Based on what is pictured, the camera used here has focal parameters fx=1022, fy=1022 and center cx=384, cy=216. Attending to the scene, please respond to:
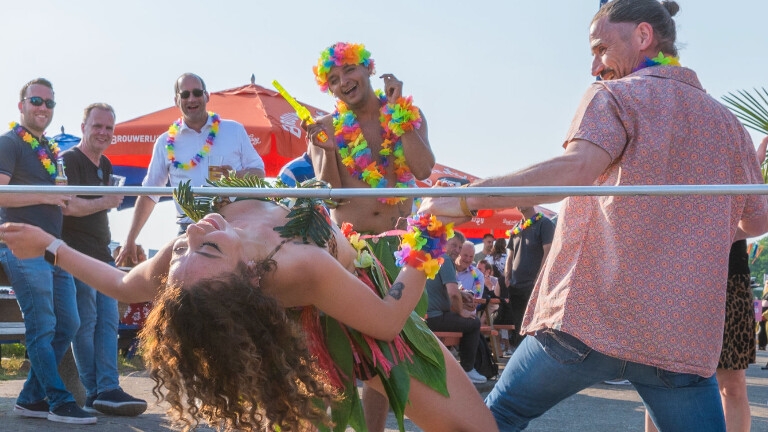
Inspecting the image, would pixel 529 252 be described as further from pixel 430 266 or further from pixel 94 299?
pixel 430 266

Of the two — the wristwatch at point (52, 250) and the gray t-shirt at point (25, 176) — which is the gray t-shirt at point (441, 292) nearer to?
the gray t-shirt at point (25, 176)

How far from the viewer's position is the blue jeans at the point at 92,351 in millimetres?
5910

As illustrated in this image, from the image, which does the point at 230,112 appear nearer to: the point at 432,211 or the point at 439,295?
the point at 439,295

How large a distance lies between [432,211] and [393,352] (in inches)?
22.3

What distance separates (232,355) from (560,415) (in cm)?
473

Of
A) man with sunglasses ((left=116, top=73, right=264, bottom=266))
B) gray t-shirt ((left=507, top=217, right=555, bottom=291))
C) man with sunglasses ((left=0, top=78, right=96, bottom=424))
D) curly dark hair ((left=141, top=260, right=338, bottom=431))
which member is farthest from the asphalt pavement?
curly dark hair ((left=141, top=260, right=338, bottom=431))

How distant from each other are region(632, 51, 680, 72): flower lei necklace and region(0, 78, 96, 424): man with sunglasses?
11.2ft

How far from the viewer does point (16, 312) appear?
25.1ft

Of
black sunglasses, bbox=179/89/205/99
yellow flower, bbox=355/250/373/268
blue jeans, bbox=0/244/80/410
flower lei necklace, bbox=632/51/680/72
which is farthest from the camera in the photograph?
black sunglasses, bbox=179/89/205/99

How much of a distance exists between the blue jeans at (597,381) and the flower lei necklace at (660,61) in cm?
80

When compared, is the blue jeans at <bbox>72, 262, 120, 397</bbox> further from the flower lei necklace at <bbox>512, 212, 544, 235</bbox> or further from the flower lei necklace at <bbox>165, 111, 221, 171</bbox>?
the flower lei necklace at <bbox>512, 212, 544, 235</bbox>

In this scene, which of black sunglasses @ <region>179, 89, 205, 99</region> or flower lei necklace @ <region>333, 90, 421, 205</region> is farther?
black sunglasses @ <region>179, 89, 205, 99</region>

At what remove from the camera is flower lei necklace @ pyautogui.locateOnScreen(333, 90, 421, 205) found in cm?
489

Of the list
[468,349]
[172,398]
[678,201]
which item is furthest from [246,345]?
[468,349]
